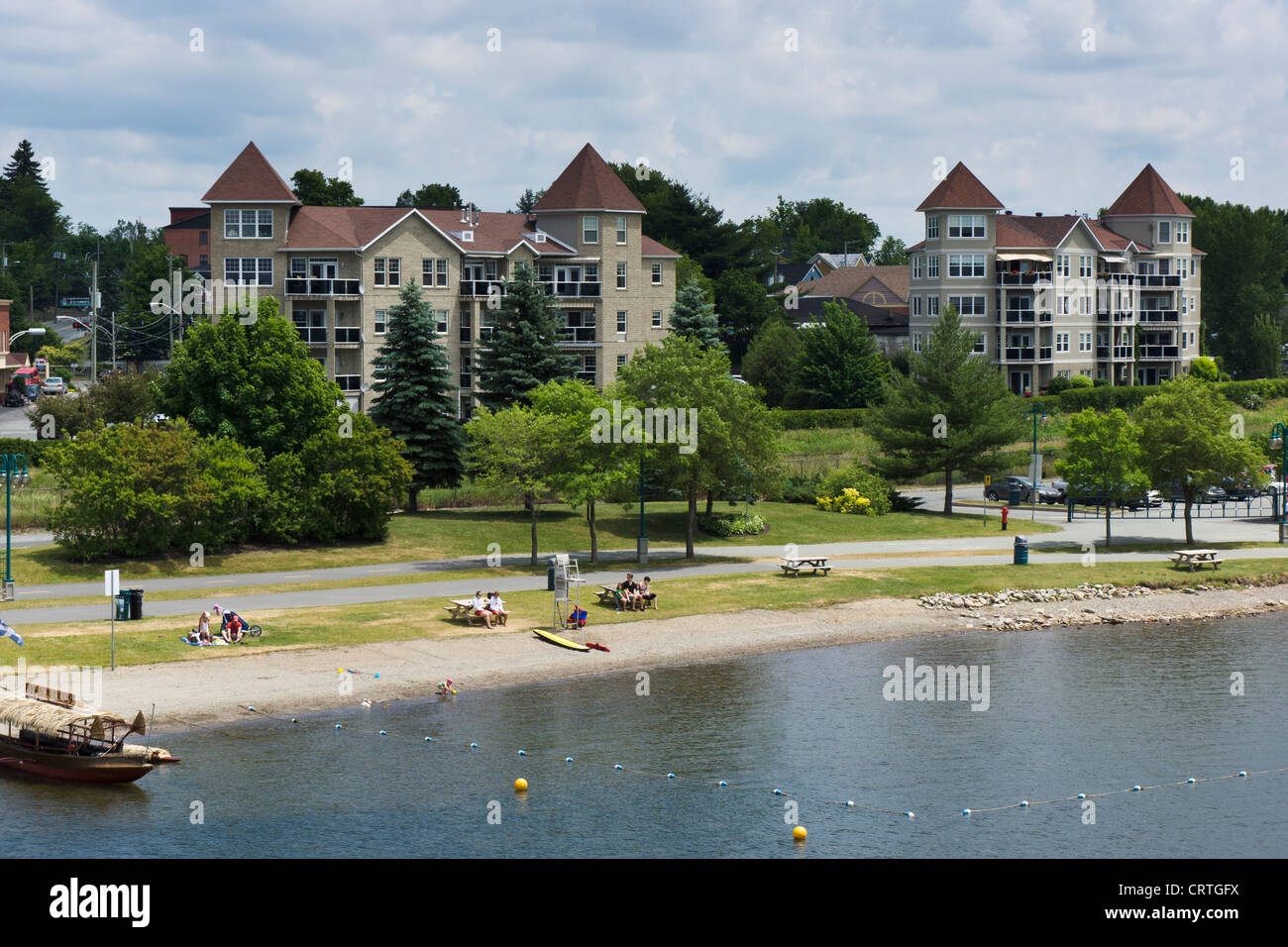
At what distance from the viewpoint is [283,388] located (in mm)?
57625

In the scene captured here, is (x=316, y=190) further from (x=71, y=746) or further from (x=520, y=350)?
(x=71, y=746)

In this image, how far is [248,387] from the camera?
56719 mm

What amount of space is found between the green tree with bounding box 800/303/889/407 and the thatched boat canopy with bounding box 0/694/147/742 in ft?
231

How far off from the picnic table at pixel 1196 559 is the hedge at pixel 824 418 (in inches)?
1406

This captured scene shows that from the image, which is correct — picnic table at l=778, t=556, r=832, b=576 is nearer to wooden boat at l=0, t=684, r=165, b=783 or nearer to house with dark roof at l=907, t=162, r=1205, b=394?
wooden boat at l=0, t=684, r=165, b=783

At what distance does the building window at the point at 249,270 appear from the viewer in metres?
81.5

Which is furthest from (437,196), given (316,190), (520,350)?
(520,350)

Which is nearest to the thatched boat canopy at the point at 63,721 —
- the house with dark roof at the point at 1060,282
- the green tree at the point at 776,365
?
the green tree at the point at 776,365

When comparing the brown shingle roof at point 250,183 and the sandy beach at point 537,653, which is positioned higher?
the brown shingle roof at point 250,183

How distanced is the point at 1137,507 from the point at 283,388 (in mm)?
43113

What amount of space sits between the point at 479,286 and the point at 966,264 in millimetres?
38022

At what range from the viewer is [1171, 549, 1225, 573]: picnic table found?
184 ft

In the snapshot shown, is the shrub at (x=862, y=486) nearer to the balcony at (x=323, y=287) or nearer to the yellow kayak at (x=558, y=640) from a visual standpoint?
the yellow kayak at (x=558, y=640)
